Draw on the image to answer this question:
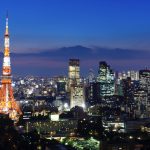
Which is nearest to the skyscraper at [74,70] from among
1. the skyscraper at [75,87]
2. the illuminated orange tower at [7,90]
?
the skyscraper at [75,87]

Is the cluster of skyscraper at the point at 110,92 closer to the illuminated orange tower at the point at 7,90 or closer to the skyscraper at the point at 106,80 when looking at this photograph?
the skyscraper at the point at 106,80

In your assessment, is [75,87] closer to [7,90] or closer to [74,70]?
[74,70]

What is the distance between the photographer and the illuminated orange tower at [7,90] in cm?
2889

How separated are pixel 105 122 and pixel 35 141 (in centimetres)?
1466

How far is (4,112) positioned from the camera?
3161 centimetres

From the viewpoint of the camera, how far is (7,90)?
30734 mm

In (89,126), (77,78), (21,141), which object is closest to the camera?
(21,141)

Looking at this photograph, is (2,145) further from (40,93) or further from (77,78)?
(40,93)

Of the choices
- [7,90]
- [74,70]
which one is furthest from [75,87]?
[7,90]

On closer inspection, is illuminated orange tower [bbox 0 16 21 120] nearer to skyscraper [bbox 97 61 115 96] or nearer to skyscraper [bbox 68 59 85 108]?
skyscraper [bbox 68 59 85 108]

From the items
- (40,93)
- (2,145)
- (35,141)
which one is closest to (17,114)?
(35,141)

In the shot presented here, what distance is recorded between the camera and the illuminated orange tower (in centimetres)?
2889

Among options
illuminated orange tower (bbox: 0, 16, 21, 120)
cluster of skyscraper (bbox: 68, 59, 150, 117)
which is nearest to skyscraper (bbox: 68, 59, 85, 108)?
cluster of skyscraper (bbox: 68, 59, 150, 117)

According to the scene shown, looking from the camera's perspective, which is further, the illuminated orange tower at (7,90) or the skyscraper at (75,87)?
the skyscraper at (75,87)
